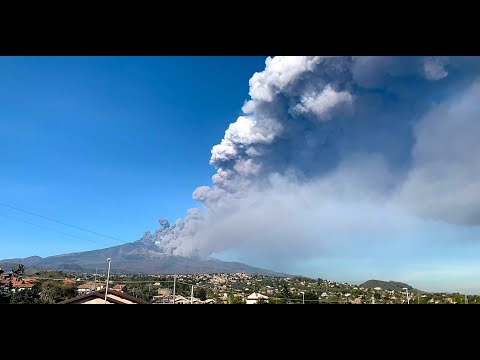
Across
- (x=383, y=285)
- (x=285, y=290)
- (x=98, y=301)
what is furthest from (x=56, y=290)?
(x=383, y=285)

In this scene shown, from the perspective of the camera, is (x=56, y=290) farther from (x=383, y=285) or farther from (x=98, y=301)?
(x=383, y=285)

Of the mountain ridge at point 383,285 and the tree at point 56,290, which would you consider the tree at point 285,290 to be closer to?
the mountain ridge at point 383,285

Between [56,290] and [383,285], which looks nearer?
[56,290]

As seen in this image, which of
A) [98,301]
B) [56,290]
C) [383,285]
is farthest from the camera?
[383,285]

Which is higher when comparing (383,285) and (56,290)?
(383,285)

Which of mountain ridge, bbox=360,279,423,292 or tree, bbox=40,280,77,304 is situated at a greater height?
mountain ridge, bbox=360,279,423,292

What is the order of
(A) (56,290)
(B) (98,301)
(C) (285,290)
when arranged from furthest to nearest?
(C) (285,290)
(A) (56,290)
(B) (98,301)

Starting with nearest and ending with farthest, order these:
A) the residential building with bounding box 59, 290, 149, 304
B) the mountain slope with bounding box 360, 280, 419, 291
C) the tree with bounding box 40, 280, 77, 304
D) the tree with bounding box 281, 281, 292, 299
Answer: the residential building with bounding box 59, 290, 149, 304 → the tree with bounding box 40, 280, 77, 304 → the tree with bounding box 281, 281, 292, 299 → the mountain slope with bounding box 360, 280, 419, 291

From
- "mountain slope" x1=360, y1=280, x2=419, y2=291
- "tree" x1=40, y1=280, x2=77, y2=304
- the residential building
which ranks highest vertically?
the residential building

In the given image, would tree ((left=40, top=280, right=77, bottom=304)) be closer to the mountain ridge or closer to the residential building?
the residential building

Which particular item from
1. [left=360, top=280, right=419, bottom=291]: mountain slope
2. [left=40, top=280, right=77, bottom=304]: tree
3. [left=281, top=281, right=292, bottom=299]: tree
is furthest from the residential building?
[left=360, top=280, right=419, bottom=291]: mountain slope
